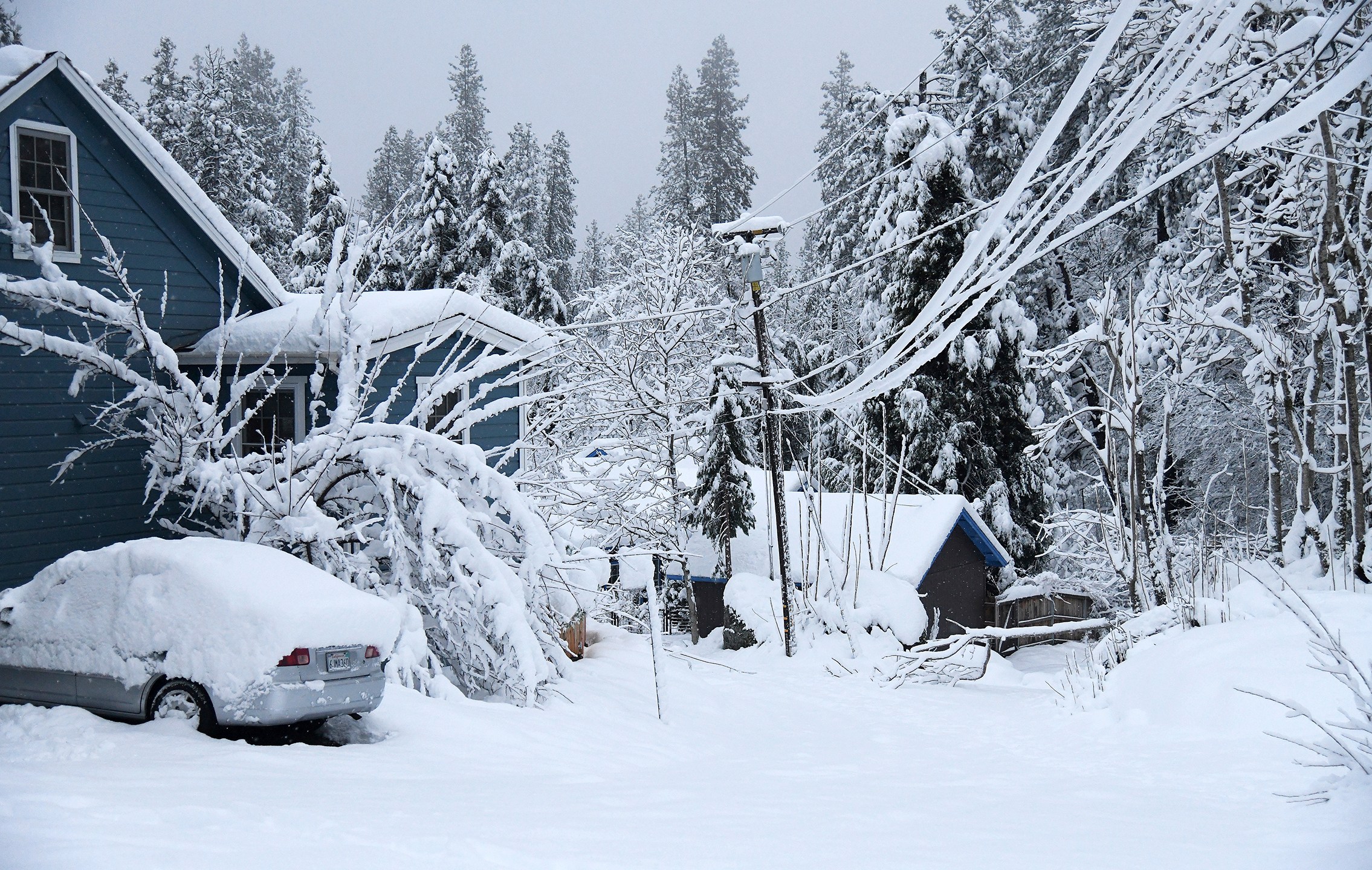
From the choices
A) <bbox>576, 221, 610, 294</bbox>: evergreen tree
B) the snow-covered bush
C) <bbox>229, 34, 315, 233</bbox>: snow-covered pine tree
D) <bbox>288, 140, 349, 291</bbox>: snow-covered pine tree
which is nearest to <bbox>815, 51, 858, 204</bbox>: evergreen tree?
<bbox>576, 221, 610, 294</bbox>: evergreen tree

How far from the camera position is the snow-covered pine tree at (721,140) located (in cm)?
4209

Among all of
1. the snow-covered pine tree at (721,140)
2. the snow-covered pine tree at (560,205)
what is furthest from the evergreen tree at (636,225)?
the snow-covered pine tree at (721,140)

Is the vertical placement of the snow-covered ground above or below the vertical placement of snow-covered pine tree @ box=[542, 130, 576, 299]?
below

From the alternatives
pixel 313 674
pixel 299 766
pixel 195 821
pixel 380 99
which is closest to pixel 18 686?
pixel 313 674

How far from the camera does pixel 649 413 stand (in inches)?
840

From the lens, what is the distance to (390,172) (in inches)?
2196

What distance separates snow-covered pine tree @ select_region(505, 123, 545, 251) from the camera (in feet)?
133

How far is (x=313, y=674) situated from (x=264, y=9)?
663 inches

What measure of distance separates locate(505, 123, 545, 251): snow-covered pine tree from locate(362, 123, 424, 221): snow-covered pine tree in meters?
11.8

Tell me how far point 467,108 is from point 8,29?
3220 cm

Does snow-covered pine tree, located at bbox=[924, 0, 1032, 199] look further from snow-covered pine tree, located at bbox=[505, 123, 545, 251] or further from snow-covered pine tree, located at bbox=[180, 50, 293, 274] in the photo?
snow-covered pine tree, located at bbox=[180, 50, 293, 274]

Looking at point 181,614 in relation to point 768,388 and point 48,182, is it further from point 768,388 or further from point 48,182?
point 768,388

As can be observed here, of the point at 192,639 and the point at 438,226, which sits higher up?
the point at 438,226

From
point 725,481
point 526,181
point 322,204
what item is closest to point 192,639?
point 725,481
